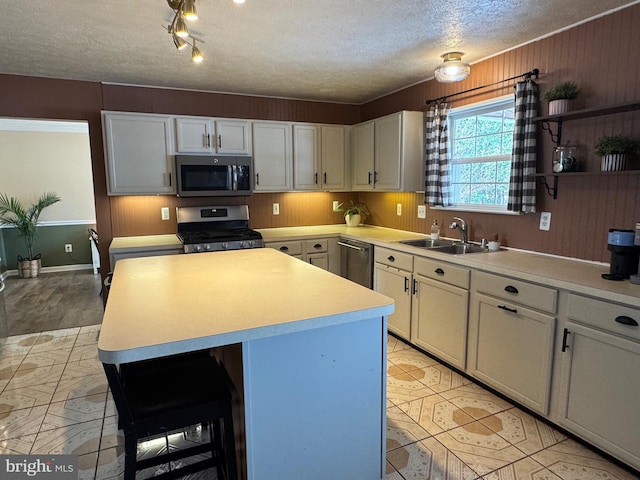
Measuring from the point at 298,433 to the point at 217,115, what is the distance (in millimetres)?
3441

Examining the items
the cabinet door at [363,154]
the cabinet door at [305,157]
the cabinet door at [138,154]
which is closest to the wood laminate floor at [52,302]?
the cabinet door at [138,154]

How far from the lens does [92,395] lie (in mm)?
2662

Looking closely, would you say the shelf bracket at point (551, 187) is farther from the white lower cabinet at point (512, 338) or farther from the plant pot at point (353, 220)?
the plant pot at point (353, 220)

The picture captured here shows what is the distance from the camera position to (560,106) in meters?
2.44

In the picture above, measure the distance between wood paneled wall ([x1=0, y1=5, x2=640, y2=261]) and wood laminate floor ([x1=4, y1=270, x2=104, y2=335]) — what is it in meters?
0.97

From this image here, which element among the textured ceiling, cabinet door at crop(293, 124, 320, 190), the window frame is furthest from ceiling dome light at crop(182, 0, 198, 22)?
cabinet door at crop(293, 124, 320, 190)

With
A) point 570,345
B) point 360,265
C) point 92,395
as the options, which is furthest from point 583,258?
point 92,395

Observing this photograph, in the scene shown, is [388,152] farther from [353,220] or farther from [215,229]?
[215,229]

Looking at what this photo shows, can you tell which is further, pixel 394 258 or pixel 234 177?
pixel 234 177

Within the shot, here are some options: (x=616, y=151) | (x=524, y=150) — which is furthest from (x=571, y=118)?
(x=616, y=151)

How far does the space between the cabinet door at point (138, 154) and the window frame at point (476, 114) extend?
8.45ft

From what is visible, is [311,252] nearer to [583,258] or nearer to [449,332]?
[449,332]

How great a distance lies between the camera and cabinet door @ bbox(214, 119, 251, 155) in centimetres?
390

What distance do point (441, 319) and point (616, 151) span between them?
150 cm
